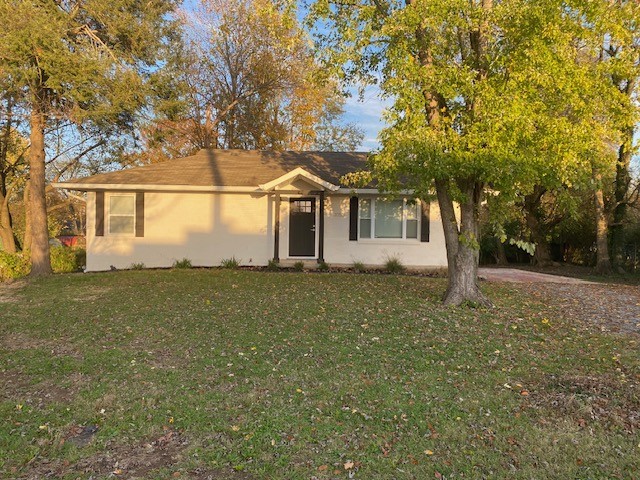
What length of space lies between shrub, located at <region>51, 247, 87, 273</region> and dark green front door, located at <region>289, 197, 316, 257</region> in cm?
799

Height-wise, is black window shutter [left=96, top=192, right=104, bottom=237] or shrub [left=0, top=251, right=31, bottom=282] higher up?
black window shutter [left=96, top=192, right=104, bottom=237]

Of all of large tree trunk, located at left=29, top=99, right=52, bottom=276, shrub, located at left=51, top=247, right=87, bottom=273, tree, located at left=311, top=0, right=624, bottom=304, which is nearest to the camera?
tree, located at left=311, top=0, right=624, bottom=304

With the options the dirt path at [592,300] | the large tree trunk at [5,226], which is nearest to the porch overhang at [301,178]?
the dirt path at [592,300]

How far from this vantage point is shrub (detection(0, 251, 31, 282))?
13945mm

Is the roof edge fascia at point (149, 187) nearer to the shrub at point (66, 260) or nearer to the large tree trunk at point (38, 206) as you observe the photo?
the large tree trunk at point (38, 206)

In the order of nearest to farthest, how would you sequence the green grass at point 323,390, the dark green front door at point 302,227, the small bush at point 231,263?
the green grass at point 323,390
the small bush at point 231,263
the dark green front door at point 302,227

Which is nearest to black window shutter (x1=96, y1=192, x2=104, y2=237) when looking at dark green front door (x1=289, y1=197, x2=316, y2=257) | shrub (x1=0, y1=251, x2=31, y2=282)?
shrub (x1=0, y1=251, x2=31, y2=282)

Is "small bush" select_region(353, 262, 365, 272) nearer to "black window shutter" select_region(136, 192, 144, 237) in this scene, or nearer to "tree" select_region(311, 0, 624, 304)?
"tree" select_region(311, 0, 624, 304)

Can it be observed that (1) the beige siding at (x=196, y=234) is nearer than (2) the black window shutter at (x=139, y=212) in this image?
No

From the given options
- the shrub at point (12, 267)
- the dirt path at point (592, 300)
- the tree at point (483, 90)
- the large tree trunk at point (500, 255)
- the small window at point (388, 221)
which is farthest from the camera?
the large tree trunk at point (500, 255)

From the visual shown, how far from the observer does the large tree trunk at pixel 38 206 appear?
42.8 feet

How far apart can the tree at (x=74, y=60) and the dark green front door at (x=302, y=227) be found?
5.55 meters

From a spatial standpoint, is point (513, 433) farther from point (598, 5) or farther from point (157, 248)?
point (157, 248)

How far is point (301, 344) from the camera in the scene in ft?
19.3
